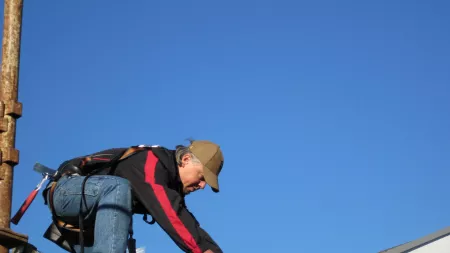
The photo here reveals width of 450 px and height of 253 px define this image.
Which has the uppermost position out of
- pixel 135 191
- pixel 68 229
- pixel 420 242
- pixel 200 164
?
pixel 200 164

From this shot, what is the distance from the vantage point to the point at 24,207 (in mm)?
6707

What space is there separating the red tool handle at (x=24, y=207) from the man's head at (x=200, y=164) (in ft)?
3.90

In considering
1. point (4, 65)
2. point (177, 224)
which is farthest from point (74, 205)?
point (4, 65)

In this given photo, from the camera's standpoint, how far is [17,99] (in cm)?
689

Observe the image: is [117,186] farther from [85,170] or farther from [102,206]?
[85,170]

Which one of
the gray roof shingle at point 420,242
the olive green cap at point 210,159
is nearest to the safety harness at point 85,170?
the olive green cap at point 210,159

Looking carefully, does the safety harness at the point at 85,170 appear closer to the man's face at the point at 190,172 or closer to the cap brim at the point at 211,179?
the man's face at the point at 190,172

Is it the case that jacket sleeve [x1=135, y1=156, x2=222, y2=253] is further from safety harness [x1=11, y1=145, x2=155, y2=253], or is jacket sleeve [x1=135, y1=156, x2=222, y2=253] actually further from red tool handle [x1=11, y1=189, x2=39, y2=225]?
red tool handle [x1=11, y1=189, x2=39, y2=225]

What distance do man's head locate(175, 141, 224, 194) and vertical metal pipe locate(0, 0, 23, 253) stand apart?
4.39ft

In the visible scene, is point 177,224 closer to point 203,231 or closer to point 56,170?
point 203,231

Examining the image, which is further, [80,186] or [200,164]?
[200,164]

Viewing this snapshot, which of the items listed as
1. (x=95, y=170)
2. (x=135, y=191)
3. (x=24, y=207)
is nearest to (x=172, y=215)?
(x=135, y=191)

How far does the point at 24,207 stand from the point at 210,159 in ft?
5.01

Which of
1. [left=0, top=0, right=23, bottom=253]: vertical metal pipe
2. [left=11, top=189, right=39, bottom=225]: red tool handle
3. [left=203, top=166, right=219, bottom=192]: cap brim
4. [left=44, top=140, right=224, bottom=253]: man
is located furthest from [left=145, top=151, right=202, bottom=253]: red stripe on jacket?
[left=0, top=0, right=23, bottom=253]: vertical metal pipe
